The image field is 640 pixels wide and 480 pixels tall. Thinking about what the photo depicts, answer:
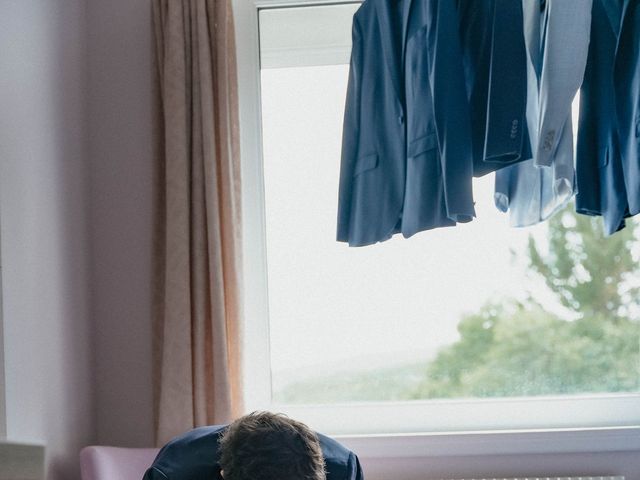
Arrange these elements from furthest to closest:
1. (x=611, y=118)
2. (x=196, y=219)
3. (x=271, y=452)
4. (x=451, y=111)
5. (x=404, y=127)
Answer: (x=196, y=219) → (x=404, y=127) → (x=611, y=118) → (x=451, y=111) → (x=271, y=452)

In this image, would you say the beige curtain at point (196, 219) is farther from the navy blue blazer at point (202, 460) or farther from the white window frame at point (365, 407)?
the navy blue blazer at point (202, 460)

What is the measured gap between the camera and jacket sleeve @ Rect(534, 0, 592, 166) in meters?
2.08

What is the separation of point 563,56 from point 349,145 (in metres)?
0.73

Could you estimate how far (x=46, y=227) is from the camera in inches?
100

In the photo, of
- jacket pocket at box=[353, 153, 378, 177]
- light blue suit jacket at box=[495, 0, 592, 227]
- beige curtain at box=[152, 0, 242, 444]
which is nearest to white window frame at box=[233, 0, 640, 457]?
beige curtain at box=[152, 0, 242, 444]

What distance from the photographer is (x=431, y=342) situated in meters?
3.09

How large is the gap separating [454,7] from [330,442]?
1.19 m

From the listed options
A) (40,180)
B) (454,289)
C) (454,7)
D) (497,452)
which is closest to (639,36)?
(454,7)

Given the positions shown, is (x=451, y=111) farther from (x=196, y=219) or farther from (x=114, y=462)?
(x=114, y=462)

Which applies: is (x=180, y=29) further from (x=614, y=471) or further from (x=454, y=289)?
(x=614, y=471)

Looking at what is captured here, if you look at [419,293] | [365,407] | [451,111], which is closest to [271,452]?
[451,111]

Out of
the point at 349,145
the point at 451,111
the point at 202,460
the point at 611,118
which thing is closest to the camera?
the point at 202,460

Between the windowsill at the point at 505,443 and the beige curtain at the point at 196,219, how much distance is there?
535 millimetres

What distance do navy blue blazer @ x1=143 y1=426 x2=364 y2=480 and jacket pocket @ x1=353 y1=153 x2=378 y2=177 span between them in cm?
80
